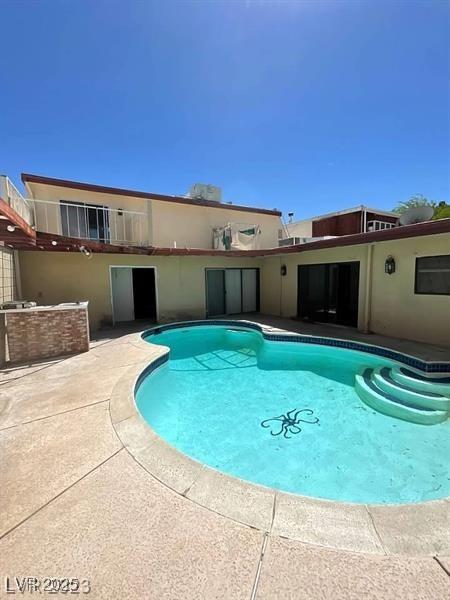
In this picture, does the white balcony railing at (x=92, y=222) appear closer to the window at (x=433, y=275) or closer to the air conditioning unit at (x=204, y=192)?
the air conditioning unit at (x=204, y=192)

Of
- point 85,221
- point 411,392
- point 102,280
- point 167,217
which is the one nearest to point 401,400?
point 411,392

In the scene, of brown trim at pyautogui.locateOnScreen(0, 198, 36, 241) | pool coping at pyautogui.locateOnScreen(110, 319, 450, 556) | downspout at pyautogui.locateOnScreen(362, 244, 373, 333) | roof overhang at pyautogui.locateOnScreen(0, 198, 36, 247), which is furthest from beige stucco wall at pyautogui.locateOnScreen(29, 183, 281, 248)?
pool coping at pyautogui.locateOnScreen(110, 319, 450, 556)

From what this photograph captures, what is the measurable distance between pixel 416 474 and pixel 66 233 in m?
11.5

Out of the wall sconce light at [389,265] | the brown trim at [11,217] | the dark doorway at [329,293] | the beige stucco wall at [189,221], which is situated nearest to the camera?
the brown trim at [11,217]

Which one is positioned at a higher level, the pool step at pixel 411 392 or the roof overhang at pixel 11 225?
the roof overhang at pixel 11 225

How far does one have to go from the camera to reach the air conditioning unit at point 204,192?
12.8 meters

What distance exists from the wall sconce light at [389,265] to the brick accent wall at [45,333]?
9.03m

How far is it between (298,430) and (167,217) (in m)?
10.1

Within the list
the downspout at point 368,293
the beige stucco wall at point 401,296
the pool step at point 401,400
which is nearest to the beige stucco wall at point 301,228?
the beige stucco wall at point 401,296

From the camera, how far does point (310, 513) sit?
2148 millimetres

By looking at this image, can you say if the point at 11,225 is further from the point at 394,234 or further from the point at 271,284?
the point at 271,284

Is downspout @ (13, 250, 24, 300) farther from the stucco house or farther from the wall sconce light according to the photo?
the wall sconce light

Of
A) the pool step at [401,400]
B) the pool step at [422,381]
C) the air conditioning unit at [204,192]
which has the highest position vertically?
the air conditioning unit at [204,192]

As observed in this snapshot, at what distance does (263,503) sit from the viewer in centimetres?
225
